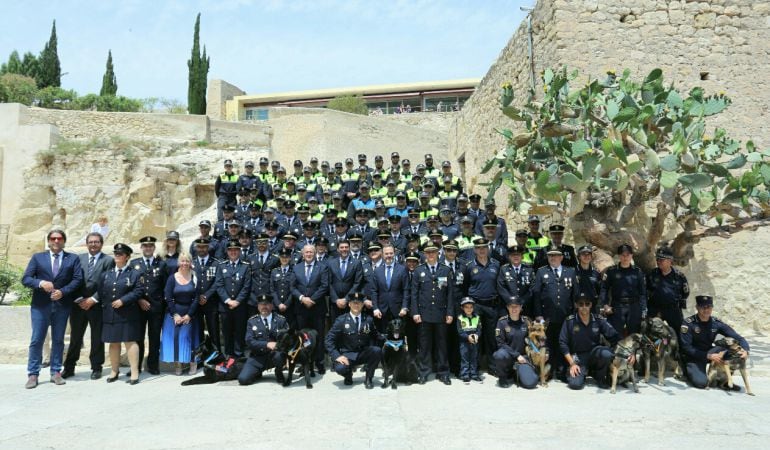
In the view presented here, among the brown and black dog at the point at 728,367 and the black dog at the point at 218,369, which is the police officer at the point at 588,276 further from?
the black dog at the point at 218,369

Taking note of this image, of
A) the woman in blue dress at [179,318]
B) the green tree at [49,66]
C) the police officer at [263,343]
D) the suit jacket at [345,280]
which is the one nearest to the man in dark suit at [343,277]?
the suit jacket at [345,280]

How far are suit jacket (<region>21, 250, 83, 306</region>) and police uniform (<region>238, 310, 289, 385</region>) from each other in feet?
6.88

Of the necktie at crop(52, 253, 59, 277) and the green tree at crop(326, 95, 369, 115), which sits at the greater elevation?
the green tree at crop(326, 95, 369, 115)

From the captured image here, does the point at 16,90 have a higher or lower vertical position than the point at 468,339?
higher

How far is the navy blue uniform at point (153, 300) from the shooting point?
6562 millimetres

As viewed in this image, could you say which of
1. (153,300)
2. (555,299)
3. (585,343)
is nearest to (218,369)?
(153,300)

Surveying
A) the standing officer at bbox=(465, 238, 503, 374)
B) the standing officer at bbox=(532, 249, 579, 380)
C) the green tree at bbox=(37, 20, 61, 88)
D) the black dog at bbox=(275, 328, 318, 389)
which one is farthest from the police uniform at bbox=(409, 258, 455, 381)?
the green tree at bbox=(37, 20, 61, 88)

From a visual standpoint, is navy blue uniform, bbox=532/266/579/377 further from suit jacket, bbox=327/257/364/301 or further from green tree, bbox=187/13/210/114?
green tree, bbox=187/13/210/114

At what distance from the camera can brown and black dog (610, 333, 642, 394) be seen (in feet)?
18.7

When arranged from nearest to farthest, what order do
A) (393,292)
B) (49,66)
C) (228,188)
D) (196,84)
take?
1. (393,292)
2. (228,188)
3. (196,84)
4. (49,66)

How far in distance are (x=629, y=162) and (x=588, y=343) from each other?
2.05 meters

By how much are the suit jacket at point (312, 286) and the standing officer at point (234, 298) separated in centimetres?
65

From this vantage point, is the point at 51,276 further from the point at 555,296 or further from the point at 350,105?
the point at 350,105

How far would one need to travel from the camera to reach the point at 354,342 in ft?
20.1
